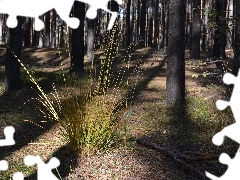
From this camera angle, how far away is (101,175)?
12.5 feet

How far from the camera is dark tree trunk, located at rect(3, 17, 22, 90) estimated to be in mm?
7105

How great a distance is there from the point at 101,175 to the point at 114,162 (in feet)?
0.93

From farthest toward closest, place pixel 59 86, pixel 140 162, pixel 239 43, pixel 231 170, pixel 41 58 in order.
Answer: pixel 41 58
pixel 59 86
pixel 239 43
pixel 140 162
pixel 231 170

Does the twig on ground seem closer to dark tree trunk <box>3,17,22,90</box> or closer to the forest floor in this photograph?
the forest floor

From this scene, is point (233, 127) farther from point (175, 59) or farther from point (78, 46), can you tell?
point (78, 46)

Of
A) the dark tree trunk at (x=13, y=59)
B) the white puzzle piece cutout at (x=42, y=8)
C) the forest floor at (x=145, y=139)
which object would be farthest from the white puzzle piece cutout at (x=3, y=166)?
the dark tree trunk at (x=13, y=59)

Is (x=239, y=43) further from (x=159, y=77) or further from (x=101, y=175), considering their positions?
(x=159, y=77)

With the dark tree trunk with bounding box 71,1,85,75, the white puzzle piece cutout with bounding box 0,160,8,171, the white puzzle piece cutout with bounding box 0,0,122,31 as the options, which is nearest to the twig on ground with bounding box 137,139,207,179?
the white puzzle piece cutout with bounding box 0,160,8,171

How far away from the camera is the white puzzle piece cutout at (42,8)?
2.82 m

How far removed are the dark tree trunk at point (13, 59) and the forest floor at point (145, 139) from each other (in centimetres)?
24

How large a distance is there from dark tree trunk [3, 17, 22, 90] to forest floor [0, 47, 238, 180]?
0.80 feet

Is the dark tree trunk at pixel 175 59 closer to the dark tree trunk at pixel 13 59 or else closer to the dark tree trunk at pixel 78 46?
the dark tree trunk at pixel 13 59

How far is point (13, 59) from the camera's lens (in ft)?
23.8

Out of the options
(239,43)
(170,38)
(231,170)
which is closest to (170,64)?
(170,38)
